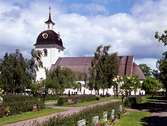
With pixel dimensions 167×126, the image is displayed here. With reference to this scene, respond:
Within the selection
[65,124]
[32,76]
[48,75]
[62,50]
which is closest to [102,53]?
[48,75]

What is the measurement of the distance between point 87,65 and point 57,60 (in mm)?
9011

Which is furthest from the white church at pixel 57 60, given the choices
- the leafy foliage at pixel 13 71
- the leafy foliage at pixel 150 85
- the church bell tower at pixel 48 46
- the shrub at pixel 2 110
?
the shrub at pixel 2 110

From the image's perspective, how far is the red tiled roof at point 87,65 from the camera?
119m

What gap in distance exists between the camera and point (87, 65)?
125000mm

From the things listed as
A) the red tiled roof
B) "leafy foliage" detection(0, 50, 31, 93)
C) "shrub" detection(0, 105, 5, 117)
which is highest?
the red tiled roof

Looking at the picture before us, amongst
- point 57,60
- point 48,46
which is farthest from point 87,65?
point 48,46

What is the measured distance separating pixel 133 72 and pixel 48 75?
3693 centimetres

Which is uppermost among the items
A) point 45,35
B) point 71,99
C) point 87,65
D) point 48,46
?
point 45,35

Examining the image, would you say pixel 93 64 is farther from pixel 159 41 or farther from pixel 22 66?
pixel 159 41

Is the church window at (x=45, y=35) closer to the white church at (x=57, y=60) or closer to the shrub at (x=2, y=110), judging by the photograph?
the white church at (x=57, y=60)

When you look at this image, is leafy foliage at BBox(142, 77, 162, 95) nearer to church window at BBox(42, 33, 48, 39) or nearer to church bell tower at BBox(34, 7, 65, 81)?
church bell tower at BBox(34, 7, 65, 81)

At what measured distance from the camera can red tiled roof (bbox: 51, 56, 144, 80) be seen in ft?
391

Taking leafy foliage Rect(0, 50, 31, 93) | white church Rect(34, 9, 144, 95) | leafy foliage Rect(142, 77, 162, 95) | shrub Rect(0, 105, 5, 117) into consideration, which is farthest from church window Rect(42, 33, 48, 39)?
shrub Rect(0, 105, 5, 117)

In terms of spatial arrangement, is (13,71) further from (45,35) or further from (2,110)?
(45,35)
